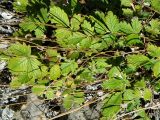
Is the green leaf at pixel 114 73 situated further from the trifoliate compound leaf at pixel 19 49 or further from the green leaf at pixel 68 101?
the trifoliate compound leaf at pixel 19 49

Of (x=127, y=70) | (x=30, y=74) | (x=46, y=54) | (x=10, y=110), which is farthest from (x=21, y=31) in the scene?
(x=127, y=70)

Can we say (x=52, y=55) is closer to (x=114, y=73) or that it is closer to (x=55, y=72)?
(x=55, y=72)

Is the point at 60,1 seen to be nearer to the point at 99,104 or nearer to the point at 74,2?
the point at 74,2

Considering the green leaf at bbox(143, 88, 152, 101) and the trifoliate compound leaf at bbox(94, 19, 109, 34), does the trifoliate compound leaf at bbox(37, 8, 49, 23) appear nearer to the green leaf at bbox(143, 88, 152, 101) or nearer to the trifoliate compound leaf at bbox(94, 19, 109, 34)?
the trifoliate compound leaf at bbox(94, 19, 109, 34)

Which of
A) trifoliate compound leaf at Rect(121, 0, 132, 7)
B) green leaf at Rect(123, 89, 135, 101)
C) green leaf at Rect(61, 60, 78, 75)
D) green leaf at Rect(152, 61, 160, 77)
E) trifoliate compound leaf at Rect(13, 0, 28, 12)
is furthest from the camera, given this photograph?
trifoliate compound leaf at Rect(13, 0, 28, 12)

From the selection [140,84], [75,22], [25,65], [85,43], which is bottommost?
[140,84]

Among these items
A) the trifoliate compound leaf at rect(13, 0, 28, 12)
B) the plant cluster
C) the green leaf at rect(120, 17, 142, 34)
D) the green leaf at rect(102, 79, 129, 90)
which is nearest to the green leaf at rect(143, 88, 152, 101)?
the plant cluster

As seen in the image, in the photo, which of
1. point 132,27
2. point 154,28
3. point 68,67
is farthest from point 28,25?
point 154,28
